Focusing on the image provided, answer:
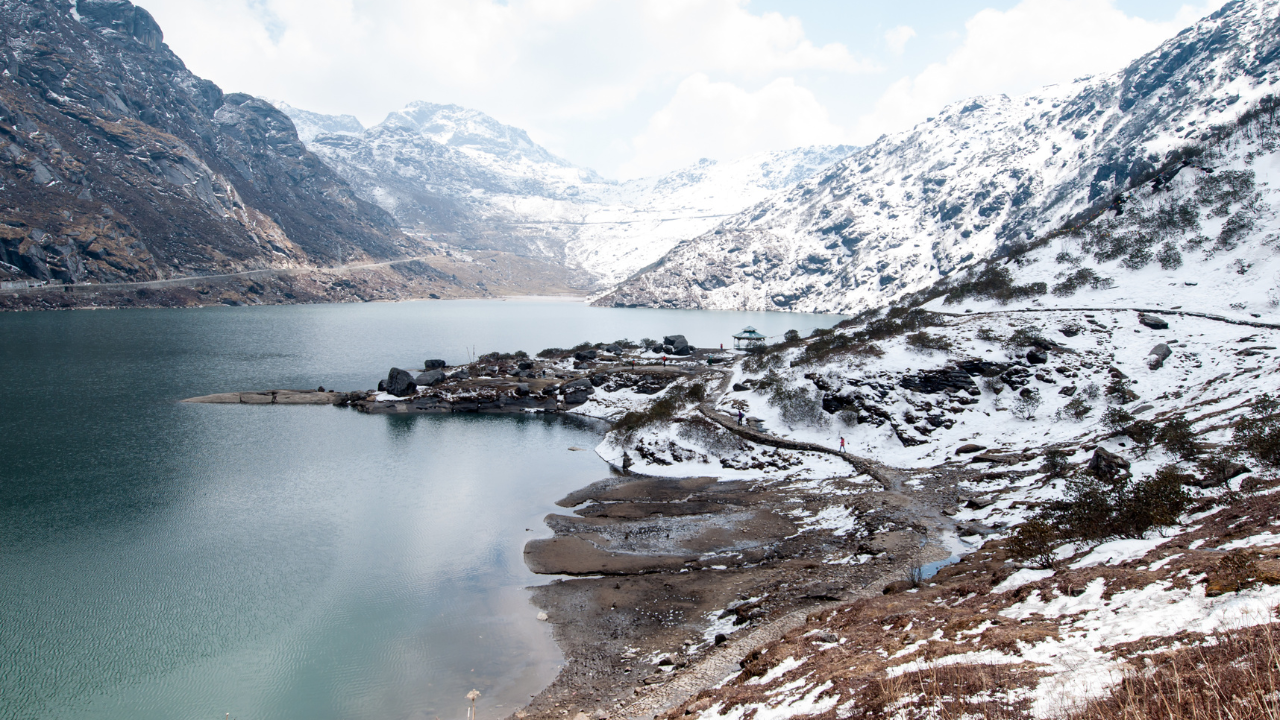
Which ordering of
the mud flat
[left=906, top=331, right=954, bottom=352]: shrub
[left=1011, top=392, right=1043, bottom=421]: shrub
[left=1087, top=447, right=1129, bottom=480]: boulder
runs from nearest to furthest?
1. the mud flat
2. [left=1087, top=447, right=1129, bottom=480]: boulder
3. [left=1011, top=392, right=1043, bottom=421]: shrub
4. [left=906, top=331, right=954, bottom=352]: shrub

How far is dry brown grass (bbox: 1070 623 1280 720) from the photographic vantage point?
6.70 metres

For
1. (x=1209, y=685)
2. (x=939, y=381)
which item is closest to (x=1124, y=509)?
(x=1209, y=685)

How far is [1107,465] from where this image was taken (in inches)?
1128

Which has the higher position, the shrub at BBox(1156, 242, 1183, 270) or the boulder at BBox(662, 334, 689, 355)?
the shrub at BBox(1156, 242, 1183, 270)

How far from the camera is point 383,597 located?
2897 centimetres

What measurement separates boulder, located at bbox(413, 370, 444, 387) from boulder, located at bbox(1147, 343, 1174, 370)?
255 feet

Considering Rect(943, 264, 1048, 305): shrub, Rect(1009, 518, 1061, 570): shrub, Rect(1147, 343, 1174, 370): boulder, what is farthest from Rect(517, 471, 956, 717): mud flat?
Rect(943, 264, 1048, 305): shrub

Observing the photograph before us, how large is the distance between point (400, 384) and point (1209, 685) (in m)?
82.9

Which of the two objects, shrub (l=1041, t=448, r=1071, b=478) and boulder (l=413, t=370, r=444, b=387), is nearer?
shrub (l=1041, t=448, r=1071, b=478)

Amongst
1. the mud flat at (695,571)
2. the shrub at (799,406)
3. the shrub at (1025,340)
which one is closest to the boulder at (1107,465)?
the mud flat at (695,571)

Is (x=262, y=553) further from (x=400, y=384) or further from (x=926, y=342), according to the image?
(x=926, y=342)

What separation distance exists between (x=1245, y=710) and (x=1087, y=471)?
2702cm

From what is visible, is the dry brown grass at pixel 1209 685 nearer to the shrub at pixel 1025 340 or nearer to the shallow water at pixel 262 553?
the shallow water at pixel 262 553

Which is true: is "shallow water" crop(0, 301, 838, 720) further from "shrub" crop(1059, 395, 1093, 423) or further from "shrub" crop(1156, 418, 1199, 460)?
"shrub" crop(1059, 395, 1093, 423)
